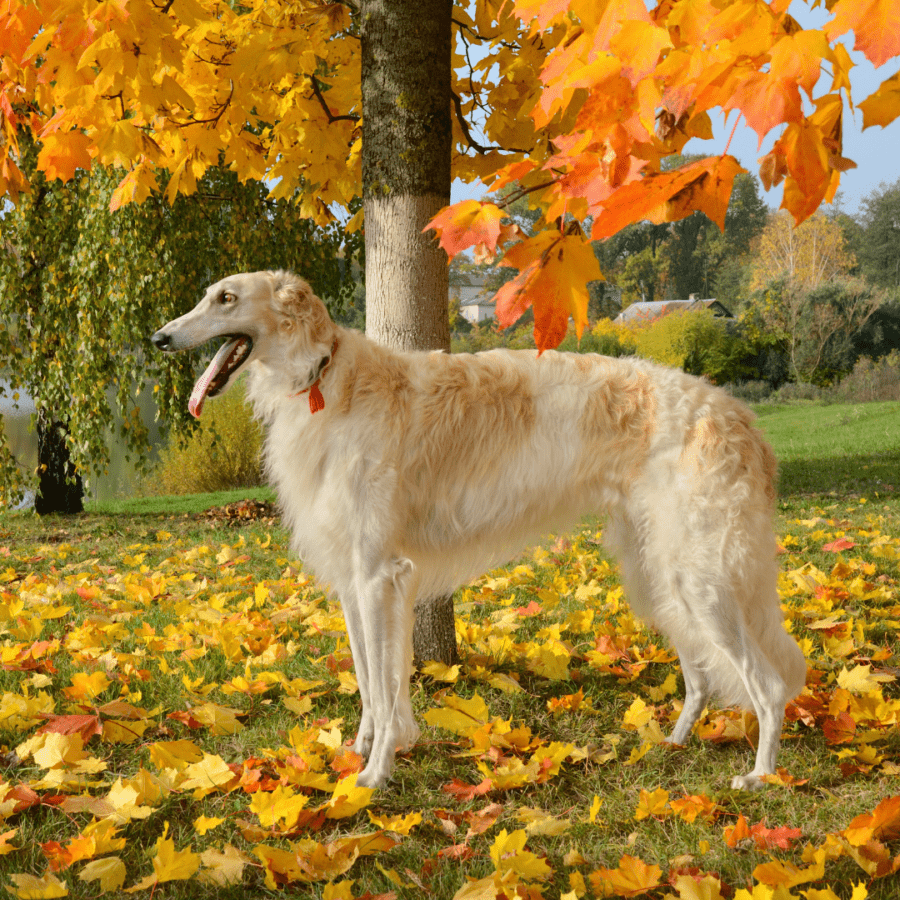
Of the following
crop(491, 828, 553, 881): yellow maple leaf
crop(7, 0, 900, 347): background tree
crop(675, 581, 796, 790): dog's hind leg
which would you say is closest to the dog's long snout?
crop(7, 0, 900, 347): background tree

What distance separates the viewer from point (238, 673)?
3.50 metres

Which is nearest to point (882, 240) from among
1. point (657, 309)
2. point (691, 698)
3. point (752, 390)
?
point (657, 309)

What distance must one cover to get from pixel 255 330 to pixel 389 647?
3.83ft

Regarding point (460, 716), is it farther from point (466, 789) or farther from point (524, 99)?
point (524, 99)

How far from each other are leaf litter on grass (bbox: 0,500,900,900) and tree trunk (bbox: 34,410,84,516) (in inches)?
238

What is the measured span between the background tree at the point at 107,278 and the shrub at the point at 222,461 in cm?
326

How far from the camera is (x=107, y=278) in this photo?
801 cm

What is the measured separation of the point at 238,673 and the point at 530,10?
284 centimetres

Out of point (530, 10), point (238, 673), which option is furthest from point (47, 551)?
point (530, 10)

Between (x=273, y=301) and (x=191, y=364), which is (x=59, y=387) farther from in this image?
(x=273, y=301)

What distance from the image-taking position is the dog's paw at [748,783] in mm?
2547

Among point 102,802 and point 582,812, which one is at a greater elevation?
point 102,802

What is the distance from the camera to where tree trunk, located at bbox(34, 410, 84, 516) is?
1005 cm

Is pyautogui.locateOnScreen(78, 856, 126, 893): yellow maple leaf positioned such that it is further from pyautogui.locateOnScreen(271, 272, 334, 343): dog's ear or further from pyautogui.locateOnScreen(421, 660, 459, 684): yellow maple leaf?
pyautogui.locateOnScreen(271, 272, 334, 343): dog's ear
